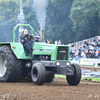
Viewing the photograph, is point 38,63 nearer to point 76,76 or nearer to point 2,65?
point 76,76

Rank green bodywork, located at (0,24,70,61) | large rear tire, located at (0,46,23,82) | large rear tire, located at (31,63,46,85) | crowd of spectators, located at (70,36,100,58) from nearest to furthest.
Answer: large rear tire, located at (31,63,46,85) → green bodywork, located at (0,24,70,61) → large rear tire, located at (0,46,23,82) → crowd of spectators, located at (70,36,100,58)

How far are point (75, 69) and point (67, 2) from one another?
42701 mm

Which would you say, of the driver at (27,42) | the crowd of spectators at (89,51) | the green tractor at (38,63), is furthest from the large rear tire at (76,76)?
the crowd of spectators at (89,51)

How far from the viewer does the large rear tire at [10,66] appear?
1061 cm

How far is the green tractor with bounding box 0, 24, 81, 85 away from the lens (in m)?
9.83

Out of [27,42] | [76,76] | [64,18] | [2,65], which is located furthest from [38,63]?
[64,18]

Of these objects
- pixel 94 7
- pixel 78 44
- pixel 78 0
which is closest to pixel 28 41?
pixel 78 44

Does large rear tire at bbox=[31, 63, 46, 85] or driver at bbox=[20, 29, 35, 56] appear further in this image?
driver at bbox=[20, 29, 35, 56]

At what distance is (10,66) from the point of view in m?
10.6

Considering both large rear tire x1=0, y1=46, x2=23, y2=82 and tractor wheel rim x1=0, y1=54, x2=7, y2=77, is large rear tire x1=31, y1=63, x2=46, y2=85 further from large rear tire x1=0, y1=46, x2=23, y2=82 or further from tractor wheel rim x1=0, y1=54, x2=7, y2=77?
tractor wheel rim x1=0, y1=54, x2=7, y2=77

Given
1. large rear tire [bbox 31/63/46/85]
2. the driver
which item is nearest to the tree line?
the driver

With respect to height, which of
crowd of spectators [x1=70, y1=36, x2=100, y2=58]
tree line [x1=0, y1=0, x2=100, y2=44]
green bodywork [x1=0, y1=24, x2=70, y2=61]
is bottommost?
green bodywork [x1=0, y1=24, x2=70, y2=61]

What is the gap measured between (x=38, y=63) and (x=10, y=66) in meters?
1.32

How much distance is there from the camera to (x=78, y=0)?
4678 cm
